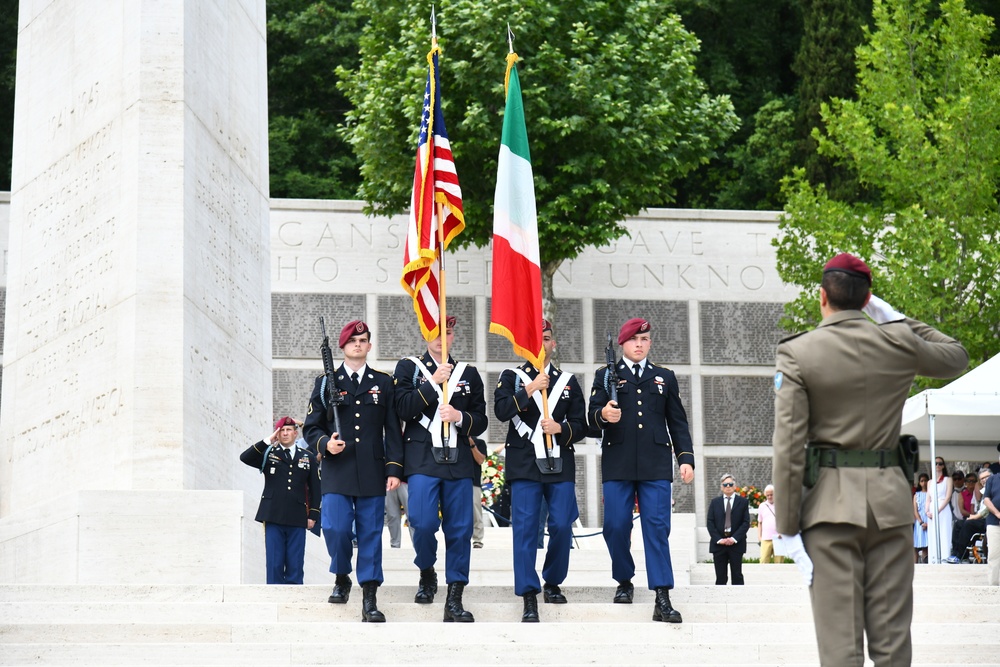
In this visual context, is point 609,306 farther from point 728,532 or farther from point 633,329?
point 633,329

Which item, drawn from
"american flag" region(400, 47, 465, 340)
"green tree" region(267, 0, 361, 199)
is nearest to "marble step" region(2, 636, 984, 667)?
"american flag" region(400, 47, 465, 340)

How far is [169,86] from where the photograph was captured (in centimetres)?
1323

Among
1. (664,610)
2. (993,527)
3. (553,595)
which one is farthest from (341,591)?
(993,527)

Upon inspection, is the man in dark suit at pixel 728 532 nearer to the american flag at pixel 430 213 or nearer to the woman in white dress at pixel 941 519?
the woman in white dress at pixel 941 519

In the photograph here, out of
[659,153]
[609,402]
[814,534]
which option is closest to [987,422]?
[659,153]

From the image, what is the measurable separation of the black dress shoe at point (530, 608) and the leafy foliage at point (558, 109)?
13.5 m

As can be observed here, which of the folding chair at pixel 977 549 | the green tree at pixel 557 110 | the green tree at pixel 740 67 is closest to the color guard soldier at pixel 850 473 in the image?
the folding chair at pixel 977 549

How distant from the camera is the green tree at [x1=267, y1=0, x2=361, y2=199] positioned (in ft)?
102

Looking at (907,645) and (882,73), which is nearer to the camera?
(907,645)

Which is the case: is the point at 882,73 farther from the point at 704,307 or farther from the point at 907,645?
the point at 907,645

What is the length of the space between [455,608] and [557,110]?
592 inches

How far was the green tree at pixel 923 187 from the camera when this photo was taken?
22984 mm

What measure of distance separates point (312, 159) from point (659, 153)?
36.4 feet

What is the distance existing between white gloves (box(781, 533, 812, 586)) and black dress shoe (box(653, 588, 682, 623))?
3.33 meters
